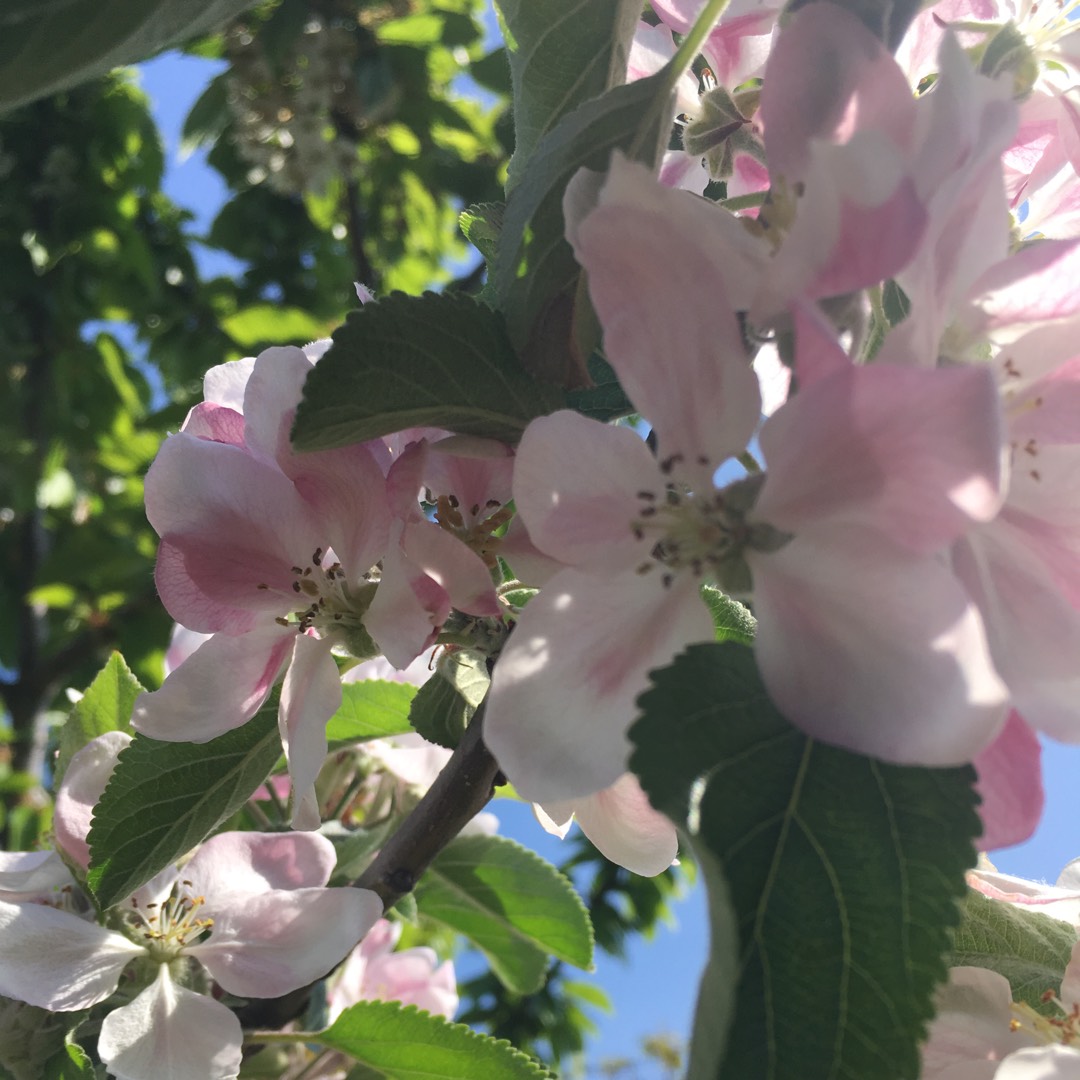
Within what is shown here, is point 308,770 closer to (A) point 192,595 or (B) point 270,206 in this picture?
(A) point 192,595

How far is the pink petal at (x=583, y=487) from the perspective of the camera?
448mm

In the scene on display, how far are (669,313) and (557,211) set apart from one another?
0.09m

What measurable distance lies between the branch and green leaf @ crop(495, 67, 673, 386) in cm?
20

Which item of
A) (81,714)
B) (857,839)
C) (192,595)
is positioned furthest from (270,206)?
(857,839)

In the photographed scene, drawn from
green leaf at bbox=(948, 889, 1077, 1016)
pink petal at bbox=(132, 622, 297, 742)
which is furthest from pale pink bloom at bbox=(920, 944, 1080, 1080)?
pink petal at bbox=(132, 622, 297, 742)

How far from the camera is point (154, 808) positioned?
61 centimetres

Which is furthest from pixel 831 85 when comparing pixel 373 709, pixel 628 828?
pixel 373 709

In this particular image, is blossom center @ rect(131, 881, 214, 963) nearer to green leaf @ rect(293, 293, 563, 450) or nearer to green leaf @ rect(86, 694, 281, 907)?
green leaf @ rect(86, 694, 281, 907)

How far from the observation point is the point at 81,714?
854 mm

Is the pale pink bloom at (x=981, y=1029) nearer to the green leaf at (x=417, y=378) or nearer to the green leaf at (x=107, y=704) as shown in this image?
the green leaf at (x=417, y=378)

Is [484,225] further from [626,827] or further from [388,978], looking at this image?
[388,978]

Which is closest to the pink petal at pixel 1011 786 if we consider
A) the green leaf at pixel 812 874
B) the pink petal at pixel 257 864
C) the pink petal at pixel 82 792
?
the green leaf at pixel 812 874

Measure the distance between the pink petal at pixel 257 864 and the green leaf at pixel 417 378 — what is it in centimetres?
36

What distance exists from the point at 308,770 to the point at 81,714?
0.38 meters
